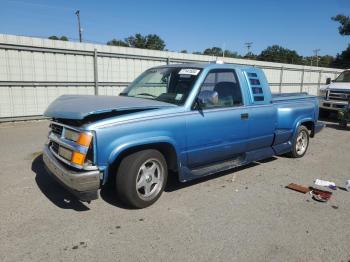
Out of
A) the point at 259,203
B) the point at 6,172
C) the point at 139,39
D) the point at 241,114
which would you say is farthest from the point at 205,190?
the point at 139,39

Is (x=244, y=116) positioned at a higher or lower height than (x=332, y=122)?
higher

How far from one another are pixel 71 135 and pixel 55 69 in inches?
309

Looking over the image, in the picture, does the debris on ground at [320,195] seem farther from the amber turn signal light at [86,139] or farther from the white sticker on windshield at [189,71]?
the amber turn signal light at [86,139]

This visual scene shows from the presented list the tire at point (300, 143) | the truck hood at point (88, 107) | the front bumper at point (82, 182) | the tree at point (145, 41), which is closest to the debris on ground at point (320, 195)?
the tire at point (300, 143)

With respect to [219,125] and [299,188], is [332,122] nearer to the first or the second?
[299,188]

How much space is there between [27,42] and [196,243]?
9218 mm

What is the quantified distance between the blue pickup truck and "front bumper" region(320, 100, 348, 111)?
7185 millimetres

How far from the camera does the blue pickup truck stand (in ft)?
11.4

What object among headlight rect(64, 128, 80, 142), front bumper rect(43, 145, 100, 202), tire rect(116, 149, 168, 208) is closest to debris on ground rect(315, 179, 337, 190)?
tire rect(116, 149, 168, 208)

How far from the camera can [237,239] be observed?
331 centimetres

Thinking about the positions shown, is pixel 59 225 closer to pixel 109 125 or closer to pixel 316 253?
pixel 109 125

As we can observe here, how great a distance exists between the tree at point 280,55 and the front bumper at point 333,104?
90648mm

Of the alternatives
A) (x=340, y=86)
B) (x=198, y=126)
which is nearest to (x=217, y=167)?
(x=198, y=126)

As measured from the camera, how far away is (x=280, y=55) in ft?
327
